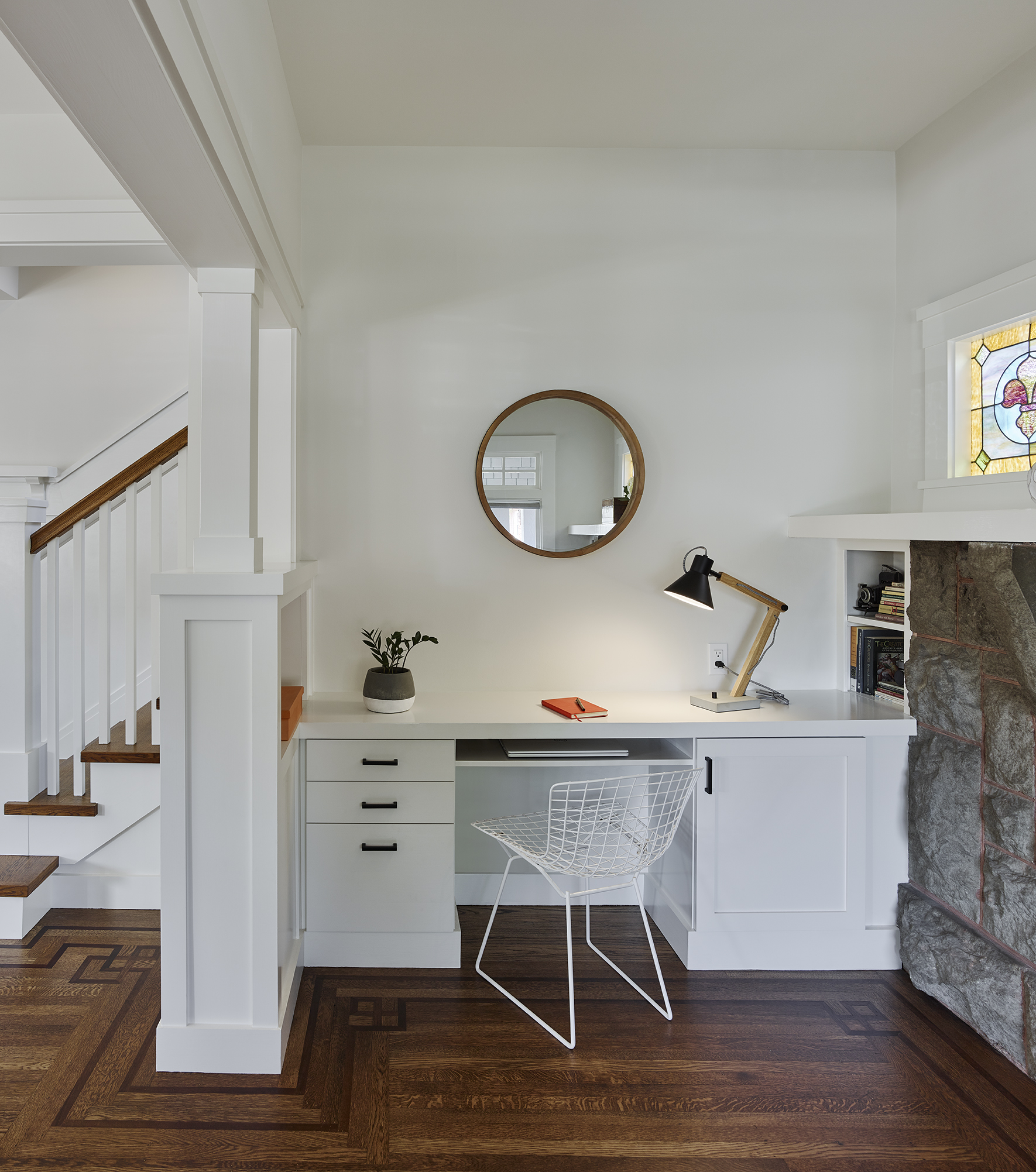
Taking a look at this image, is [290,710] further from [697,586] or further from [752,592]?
[752,592]

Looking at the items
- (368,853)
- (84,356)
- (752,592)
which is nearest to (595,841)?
(368,853)

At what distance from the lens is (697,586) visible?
8.51ft

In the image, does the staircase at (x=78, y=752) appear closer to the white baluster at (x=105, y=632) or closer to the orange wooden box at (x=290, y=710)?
the white baluster at (x=105, y=632)

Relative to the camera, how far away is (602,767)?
2738mm

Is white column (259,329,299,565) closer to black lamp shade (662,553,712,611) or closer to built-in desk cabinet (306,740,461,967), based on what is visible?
built-in desk cabinet (306,740,461,967)

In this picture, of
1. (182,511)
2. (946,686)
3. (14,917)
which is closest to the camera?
(946,686)

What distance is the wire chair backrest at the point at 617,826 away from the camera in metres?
2.09

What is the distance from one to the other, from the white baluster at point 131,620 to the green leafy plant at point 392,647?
0.80 meters

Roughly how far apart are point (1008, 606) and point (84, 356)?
388 cm

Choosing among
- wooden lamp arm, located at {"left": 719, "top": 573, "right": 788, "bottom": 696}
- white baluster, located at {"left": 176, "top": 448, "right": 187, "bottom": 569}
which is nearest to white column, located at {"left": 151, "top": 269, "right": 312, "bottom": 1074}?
white baluster, located at {"left": 176, "top": 448, "right": 187, "bottom": 569}

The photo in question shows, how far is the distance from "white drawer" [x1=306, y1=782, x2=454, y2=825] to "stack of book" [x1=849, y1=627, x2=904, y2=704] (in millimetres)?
1588

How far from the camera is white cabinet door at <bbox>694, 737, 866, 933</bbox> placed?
2371 mm

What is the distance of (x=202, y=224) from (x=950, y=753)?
248 cm

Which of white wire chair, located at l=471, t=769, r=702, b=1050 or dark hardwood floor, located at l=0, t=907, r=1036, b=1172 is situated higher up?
white wire chair, located at l=471, t=769, r=702, b=1050
